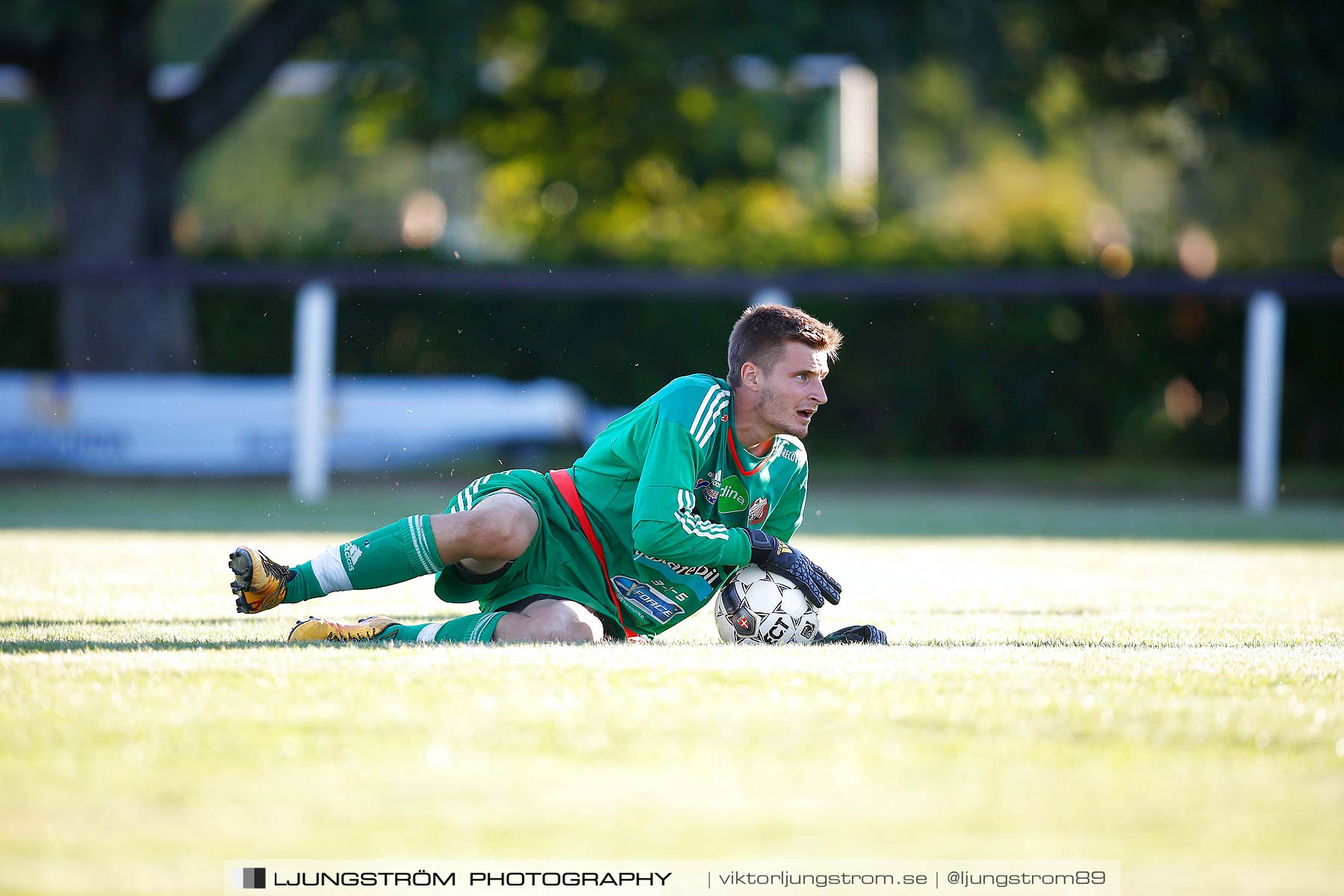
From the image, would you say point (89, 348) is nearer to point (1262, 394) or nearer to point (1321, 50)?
point (1262, 394)

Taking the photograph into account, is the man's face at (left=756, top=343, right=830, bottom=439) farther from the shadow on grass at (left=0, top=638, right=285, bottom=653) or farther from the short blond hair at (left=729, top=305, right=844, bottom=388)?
the shadow on grass at (left=0, top=638, right=285, bottom=653)

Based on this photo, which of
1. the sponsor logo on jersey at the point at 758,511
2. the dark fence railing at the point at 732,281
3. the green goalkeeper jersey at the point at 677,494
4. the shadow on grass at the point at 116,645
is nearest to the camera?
the shadow on grass at the point at 116,645

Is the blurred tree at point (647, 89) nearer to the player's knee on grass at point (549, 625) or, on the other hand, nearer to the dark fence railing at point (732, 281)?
the dark fence railing at point (732, 281)

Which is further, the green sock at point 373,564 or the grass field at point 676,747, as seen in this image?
the green sock at point 373,564

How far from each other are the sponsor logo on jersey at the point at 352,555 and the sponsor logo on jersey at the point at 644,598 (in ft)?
2.77

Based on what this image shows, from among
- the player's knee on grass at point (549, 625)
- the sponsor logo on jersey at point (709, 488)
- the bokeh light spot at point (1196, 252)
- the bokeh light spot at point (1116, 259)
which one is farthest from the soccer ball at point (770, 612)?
the bokeh light spot at point (1116, 259)

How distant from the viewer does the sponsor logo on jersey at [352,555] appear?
197 inches

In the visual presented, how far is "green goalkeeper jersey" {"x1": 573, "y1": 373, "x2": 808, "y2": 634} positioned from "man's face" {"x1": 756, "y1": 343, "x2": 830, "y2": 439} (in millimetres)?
139

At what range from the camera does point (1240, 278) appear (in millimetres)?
14969

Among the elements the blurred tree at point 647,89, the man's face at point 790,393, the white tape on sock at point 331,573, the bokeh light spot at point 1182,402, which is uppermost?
the blurred tree at point 647,89

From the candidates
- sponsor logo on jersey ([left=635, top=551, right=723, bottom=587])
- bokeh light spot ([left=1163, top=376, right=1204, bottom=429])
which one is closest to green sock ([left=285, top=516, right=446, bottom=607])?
sponsor logo on jersey ([left=635, top=551, right=723, bottom=587])

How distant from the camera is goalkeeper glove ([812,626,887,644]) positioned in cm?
511

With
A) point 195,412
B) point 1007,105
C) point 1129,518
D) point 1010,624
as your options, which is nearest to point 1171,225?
point 1007,105

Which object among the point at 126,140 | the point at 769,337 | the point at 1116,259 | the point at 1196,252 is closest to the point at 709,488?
the point at 769,337
